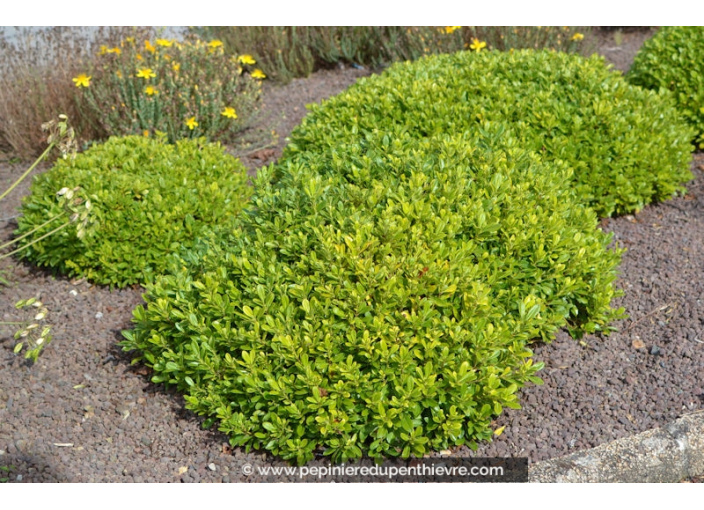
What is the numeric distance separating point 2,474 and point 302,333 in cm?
141

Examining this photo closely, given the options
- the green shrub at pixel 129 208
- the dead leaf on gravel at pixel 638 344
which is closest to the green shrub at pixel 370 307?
the dead leaf on gravel at pixel 638 344

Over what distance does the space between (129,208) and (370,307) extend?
187cm

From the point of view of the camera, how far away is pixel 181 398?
3439mm

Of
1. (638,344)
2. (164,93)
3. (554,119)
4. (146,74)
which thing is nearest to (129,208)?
(146,74)

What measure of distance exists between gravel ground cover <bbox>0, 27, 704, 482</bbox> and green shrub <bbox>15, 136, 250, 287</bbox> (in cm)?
17

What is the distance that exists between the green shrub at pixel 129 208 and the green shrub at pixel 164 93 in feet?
3.31

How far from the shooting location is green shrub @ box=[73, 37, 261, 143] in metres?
5.51

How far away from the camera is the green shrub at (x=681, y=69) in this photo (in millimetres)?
5285

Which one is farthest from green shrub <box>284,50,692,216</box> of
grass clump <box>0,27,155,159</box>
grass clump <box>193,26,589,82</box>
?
grass clump <box>0,27,155,159</box>

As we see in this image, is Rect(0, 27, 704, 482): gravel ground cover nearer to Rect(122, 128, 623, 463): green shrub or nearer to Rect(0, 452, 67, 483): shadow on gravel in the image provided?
Rect(0, 452, 67, 483): shadow on gravel

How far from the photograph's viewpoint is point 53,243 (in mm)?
4215

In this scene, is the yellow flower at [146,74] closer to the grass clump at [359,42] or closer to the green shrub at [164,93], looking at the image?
the green shrub at [164,93]
